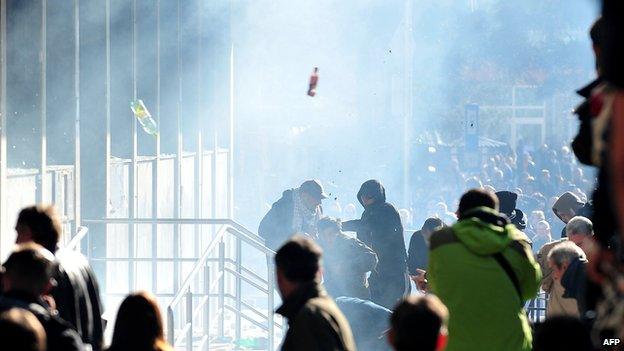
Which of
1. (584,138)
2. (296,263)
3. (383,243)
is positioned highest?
(584,138)

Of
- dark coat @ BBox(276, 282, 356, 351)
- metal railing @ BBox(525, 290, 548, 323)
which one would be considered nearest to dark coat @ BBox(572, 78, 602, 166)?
dark coat @ BBox(276, 282, 356, 351)

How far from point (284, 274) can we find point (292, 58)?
97.4ft

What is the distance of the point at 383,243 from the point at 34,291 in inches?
292

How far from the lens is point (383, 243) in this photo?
473 inches

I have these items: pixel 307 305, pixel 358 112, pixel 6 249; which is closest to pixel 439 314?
pixel 307 305

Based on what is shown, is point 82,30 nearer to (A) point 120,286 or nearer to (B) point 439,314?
(A) point 120,286

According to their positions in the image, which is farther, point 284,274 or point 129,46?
point 129,46

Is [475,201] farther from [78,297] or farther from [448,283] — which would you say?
[78,297]

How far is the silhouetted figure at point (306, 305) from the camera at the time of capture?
5074 mm

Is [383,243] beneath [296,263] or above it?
beneath

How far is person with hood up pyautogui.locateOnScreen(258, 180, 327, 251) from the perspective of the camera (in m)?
13.1

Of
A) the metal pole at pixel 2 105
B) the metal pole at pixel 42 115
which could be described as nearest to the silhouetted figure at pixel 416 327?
the metal pole at pixel 2 105

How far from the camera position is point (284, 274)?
17.2 ft

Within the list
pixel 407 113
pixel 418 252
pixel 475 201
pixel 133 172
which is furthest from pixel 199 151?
pixel 475 201
